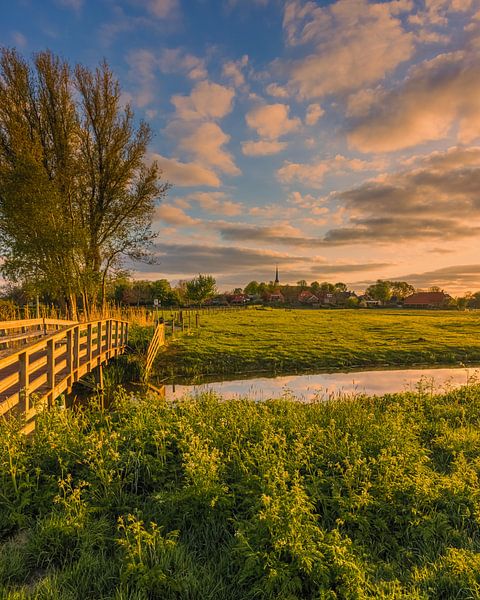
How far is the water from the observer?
1435cm

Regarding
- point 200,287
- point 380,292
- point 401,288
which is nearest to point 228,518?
point 200,287

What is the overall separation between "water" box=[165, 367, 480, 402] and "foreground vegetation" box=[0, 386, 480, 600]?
7.27 meters

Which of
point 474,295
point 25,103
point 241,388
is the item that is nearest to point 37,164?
point 25,103

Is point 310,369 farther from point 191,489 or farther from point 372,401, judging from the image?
point 191,489

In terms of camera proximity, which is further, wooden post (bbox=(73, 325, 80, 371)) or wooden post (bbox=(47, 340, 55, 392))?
wooden post (bbox=(73, 325, 80, 371))

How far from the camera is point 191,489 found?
4.73 metres

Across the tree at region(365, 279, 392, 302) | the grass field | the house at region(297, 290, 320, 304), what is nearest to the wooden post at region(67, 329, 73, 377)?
the grass field

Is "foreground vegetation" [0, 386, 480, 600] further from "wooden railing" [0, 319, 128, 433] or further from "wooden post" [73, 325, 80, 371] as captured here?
"wooden post" [73, 325, 80, 371]

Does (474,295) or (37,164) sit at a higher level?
(37,164)

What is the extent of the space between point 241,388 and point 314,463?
9921mm

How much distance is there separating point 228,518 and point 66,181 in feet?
75.8

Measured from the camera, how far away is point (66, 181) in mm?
22344

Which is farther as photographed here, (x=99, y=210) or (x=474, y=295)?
(x=474, y=295)

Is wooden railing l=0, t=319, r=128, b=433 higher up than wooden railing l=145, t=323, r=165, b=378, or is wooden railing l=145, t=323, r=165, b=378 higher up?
wooden railing l=0, t=319, r=128, b=433
